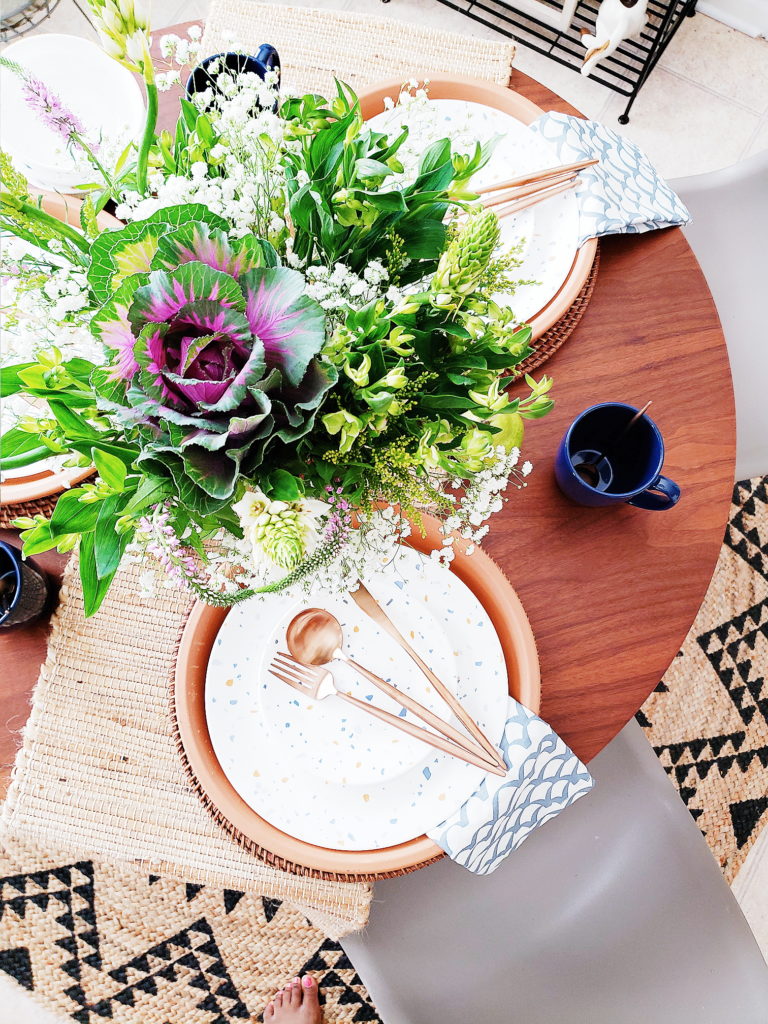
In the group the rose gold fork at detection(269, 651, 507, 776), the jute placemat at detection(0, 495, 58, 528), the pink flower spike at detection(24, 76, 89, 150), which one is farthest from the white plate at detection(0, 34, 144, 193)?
the rose gold fork at detection(269, 651, 507, 776)

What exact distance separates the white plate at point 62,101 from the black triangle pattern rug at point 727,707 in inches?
58.5

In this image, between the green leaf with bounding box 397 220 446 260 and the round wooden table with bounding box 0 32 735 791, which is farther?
the round wooden table with bounding box 0 32 735 791

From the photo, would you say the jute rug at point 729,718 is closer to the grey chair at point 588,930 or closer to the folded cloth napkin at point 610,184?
the grey chair at point 588,930

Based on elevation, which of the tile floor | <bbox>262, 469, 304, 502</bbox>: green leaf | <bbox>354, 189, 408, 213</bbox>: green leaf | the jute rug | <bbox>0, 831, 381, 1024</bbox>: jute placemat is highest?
the tile floor

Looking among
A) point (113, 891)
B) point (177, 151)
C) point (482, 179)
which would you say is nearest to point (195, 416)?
point (177, 151)

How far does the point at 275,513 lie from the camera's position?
49cm

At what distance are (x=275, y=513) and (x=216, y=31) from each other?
0.84 metres

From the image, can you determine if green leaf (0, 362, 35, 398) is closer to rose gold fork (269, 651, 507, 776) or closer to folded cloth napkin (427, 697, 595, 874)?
rose gold fork (269, 651, 507, 776)

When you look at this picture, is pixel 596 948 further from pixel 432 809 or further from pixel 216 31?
pixel 216 31

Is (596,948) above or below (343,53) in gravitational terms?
below

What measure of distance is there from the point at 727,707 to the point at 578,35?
5.49 ft

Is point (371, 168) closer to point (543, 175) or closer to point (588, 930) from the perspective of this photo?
point (543, 175)

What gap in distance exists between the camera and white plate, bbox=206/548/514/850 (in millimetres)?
738

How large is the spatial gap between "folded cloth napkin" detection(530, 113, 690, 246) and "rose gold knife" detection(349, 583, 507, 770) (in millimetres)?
492
